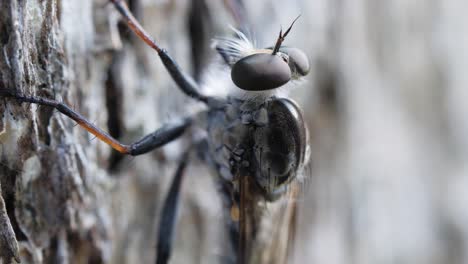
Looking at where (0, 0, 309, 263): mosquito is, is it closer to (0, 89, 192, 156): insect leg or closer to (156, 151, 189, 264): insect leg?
(0, 89, 192, 156): insect leg

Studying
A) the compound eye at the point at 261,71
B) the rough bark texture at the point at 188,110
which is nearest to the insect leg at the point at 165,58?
the rough bark texture at the point at 188,110

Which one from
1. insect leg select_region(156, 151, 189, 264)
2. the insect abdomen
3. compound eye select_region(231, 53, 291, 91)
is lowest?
insect leg select_region(156, 151, 189, 264)

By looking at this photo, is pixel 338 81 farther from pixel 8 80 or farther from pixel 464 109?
pixel 8 80

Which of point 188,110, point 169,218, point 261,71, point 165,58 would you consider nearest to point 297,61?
point 261,71

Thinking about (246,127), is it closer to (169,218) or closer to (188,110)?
(188,110)

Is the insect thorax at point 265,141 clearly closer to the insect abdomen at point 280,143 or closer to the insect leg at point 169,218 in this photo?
the insect abdomen at point 280,143

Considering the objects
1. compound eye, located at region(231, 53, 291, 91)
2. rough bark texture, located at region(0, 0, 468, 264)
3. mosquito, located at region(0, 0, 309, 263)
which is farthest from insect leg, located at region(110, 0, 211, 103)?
compound eye, located at region(231, 53, 291, 91)
